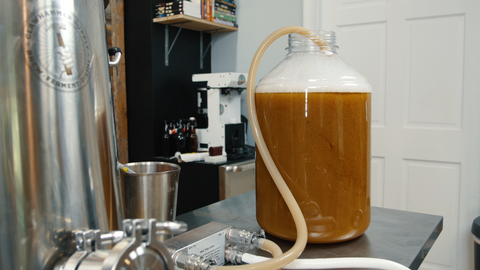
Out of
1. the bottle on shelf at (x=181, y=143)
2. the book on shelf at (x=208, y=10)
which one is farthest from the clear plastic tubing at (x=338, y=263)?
the book on shelf at (x=208, y=10)

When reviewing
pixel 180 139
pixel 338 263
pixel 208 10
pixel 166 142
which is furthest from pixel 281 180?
pixel 208 10

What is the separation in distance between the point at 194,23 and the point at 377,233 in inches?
96.8

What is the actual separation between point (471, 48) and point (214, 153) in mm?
1607

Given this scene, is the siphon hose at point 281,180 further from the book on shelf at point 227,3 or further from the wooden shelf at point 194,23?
the book on shelf at point 227,3

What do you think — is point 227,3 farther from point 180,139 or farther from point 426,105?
point 426,105

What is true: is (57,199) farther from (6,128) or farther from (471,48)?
(471,48)

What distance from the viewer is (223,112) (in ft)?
8.75

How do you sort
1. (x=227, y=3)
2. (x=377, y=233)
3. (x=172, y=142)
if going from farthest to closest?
(x=227, y=3) → (x=172, y=142) → (x=377, y=233)

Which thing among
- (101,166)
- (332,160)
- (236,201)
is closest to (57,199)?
(101,166)

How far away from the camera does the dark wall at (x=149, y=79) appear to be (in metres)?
2.82

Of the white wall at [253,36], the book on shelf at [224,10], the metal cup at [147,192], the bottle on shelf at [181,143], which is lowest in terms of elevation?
the bottle on shelf at [181,143]

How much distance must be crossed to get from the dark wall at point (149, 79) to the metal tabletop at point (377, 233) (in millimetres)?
1966

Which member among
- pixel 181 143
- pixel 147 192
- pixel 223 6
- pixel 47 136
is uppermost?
pixel 223 6

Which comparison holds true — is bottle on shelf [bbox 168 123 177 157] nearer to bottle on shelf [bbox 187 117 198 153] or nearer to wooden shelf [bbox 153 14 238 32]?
bottle on shelf [bbox 187 117 198 153]
